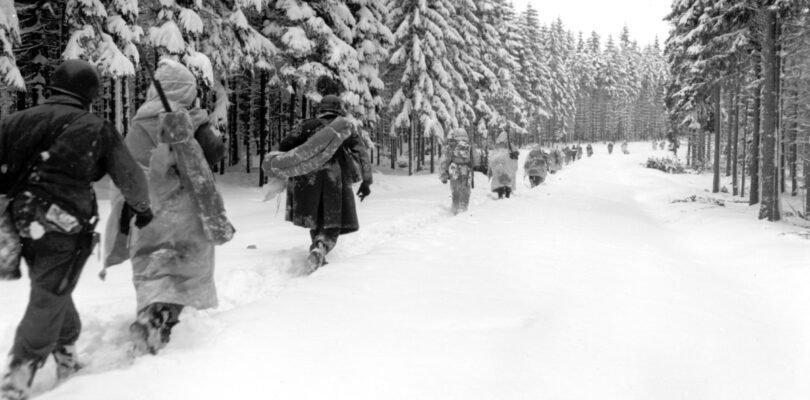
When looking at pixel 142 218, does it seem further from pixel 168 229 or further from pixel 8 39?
pixel 8 39

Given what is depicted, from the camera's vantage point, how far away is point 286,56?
750 inches

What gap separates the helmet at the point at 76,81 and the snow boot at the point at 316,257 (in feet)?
10.9

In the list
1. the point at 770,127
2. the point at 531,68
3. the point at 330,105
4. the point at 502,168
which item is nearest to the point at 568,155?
the point at 531,68

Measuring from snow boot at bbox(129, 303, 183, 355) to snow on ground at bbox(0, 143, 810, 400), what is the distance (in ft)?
0.30

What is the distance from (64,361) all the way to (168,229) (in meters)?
1.00

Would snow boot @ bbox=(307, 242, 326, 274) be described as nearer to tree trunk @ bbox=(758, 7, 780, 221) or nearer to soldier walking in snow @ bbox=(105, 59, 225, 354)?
soldier walking in snow @ bbox=(105, 59, 225, 354)

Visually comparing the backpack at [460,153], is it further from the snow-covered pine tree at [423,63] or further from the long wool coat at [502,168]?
the snow-covered pine tree at [423,63]

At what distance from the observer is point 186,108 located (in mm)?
3859

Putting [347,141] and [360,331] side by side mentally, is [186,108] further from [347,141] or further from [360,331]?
[347,141]

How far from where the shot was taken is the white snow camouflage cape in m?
3.59

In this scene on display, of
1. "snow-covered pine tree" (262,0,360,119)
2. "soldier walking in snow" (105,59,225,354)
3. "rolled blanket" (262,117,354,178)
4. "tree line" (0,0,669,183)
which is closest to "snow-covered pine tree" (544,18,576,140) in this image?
"tree line" (0,0,669,183)

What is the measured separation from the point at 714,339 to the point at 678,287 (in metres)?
1.80

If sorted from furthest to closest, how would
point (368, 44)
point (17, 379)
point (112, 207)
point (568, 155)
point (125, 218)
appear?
point (568, 155), point (368, 44), point (112, 207), point (125, 218), point (17, 379)

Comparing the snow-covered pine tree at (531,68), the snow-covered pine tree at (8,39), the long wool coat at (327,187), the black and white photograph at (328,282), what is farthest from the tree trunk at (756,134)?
the snow-covered pine tree at (531,68)
